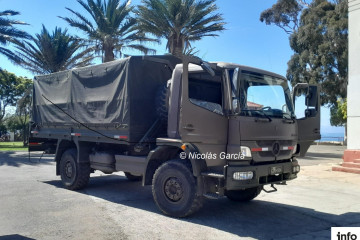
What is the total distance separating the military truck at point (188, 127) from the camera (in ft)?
20.0

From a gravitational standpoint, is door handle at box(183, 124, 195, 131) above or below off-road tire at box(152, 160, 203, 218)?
above

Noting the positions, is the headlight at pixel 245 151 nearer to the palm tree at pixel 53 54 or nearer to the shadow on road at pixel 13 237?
the shadow on road at pixel 13 237

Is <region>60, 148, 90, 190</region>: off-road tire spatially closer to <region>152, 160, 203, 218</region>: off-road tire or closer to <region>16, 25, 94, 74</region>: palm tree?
<region>152, 160, 203, 218</region>: off-road tire

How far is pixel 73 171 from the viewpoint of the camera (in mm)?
9227

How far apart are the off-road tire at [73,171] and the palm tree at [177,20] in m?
11.0

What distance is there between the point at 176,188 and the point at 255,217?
65.2 inches

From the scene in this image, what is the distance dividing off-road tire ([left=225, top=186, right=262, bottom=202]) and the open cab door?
129 centimetres

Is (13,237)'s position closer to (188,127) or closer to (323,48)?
(188,127)

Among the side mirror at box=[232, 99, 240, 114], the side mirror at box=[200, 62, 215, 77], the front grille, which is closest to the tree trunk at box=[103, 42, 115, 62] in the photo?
the side mirror at box=[200, 62, 215, 77]

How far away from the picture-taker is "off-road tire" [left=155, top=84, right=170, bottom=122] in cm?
727

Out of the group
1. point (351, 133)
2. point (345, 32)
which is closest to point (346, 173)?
point (351, 133)

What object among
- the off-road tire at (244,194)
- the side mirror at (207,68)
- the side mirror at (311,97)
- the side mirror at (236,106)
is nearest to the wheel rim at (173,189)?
the side mirror at (236,106)

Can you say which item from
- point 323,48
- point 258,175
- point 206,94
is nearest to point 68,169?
point 206,94

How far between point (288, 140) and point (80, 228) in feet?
13.7
